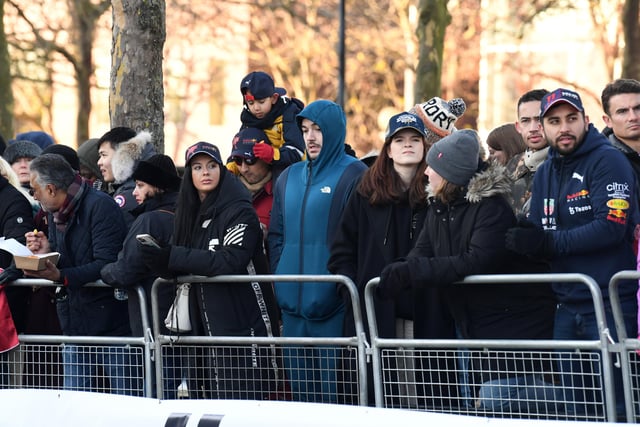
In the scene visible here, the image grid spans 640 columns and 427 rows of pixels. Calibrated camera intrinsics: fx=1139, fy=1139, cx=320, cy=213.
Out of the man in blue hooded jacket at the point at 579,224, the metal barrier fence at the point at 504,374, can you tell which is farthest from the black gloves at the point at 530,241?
the metal barrier fence at the point at 504,374

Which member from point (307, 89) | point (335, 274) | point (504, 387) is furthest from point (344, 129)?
point (307, 89)

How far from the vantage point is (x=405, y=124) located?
684 centimetres

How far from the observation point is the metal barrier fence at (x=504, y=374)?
5.86 metres

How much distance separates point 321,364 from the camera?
22.0ft

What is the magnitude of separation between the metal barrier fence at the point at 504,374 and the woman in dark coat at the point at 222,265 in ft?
2.65

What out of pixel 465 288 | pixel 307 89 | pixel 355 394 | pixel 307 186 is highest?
pixel 307 89

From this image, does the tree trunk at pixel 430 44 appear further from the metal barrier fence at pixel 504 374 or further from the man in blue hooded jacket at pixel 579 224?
the metal barrier fence at pixel 504 374

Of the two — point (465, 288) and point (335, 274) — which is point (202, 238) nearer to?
point (335, 274)

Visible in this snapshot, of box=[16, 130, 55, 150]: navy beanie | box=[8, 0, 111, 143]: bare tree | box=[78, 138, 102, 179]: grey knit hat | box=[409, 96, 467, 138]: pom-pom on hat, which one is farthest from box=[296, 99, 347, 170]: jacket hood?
box=[8, 0, 111, 143]: bare tree

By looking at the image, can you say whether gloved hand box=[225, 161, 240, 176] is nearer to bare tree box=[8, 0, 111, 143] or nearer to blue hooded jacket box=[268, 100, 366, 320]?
blue hooded jacket box=[268, 100, 366, 320]

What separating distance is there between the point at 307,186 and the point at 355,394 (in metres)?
1.46

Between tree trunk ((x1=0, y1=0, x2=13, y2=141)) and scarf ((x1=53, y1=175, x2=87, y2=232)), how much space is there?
37.3ft

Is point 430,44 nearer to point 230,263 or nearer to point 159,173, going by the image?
point 159,173

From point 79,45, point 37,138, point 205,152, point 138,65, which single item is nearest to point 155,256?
point 205,152
